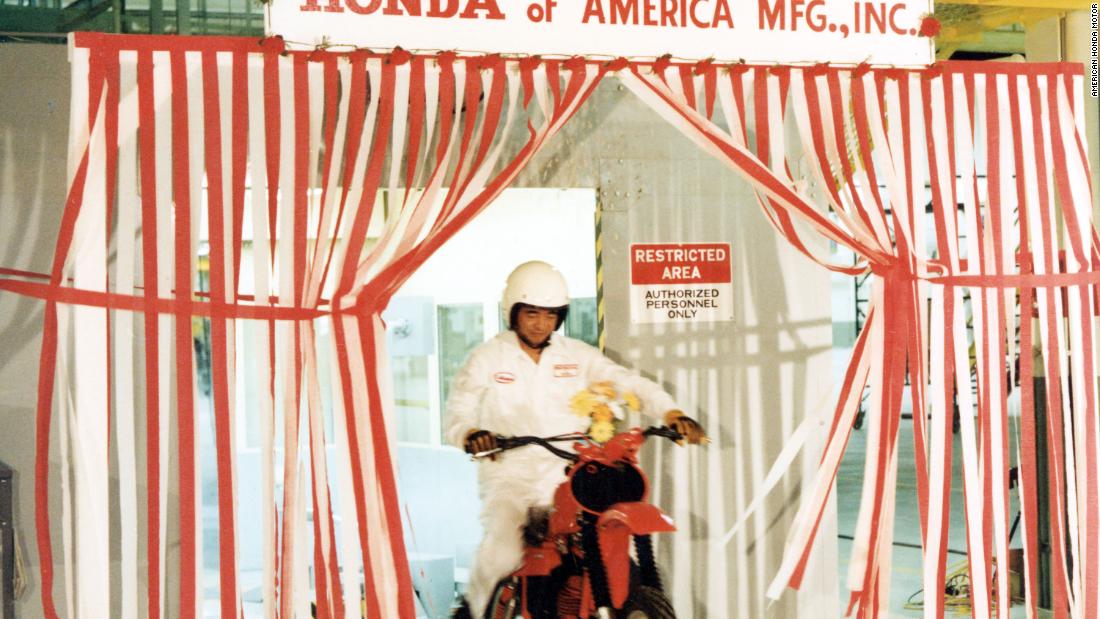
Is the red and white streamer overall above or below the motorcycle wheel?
above

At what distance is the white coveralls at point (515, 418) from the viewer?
543cm

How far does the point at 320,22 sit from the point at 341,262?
875 millimetres

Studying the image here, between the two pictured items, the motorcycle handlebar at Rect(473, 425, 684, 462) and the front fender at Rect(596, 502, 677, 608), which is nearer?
the front fender at Rect(596, 502, 677, 608)

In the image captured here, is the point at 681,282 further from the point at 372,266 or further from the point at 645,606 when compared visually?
the point at 372,266

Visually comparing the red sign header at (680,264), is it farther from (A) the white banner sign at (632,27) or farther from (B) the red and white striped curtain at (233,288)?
(B) the red and white striped curtain at (233,288)

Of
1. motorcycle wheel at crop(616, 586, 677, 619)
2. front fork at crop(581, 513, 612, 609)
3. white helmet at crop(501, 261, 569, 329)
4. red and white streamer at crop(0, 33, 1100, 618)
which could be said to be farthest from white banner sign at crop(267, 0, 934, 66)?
motorcycle wheel at crop(616, 586, 677, 619)

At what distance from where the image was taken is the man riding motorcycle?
17.7 feet

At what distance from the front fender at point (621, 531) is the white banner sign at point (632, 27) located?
1792 millimetres

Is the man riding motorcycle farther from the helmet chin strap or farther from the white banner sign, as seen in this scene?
the white banner sign

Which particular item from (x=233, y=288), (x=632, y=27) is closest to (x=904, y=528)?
(x=632, y=27)

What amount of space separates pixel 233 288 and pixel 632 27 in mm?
1807

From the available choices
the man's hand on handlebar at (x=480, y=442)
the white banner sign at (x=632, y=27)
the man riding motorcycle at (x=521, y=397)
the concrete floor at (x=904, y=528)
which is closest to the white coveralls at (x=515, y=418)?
the man riding motorcycle at (x=521, y=397)

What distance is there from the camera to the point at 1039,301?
5273mm

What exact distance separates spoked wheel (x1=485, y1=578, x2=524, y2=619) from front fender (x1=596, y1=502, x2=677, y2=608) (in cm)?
56
